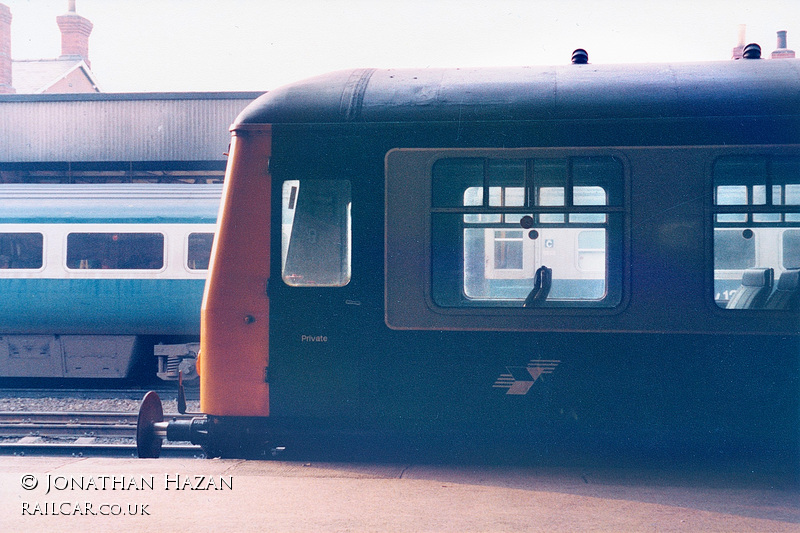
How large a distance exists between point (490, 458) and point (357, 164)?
2.46 metres

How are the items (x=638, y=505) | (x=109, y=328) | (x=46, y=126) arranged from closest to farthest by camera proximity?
(x=638, y=505) < (x=109, y=328) < (x=46, y=126)

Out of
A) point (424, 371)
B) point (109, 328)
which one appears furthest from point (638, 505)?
point (109, 328)

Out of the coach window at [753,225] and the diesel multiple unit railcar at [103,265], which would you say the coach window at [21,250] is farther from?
the coach window at [753,225]

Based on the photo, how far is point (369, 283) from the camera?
5.00m

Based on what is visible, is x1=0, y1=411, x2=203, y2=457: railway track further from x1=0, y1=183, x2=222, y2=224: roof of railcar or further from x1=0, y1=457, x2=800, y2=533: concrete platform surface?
x1=0, y1=183, x2=222, y2=224: roof of railcar

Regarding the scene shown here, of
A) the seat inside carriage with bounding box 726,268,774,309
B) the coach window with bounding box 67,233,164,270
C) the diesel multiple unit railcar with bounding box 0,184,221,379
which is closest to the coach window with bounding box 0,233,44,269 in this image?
the diesel multiple unit railcar with bounding box 0,184,221,379

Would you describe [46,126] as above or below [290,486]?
above

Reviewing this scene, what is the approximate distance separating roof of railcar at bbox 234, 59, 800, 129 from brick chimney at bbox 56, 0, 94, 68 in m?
26.3

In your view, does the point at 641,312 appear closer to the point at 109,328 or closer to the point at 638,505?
the point at 638,505

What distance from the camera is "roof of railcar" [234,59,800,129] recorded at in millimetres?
4816

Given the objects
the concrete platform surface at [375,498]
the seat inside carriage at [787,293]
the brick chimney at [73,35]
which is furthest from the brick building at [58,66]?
the seat inside carriage at [787,293]

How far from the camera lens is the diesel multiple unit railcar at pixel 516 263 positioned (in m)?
4.72

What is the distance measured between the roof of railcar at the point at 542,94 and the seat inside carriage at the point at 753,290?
1105 mm

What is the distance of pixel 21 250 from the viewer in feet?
35.4
